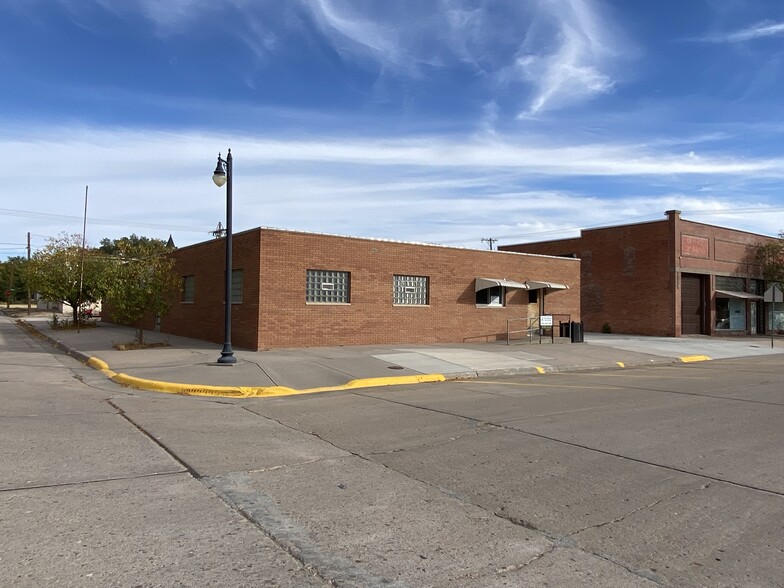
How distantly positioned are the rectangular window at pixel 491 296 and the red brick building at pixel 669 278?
46.2ft

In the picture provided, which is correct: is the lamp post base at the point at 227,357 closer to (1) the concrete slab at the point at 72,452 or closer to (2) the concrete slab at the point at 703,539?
(1) the concrete slab at the point at 72,452

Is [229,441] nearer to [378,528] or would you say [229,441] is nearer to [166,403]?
[378,528]

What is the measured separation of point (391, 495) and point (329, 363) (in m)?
10.5

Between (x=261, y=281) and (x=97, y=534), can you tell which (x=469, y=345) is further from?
(x=97, y=534)

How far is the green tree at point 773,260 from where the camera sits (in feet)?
126

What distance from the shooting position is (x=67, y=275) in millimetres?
31828

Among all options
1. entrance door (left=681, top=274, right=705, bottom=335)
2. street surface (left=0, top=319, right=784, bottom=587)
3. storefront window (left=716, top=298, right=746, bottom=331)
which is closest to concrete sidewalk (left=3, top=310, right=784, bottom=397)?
street surface (left=0, top=319, right=784, bottom=587)

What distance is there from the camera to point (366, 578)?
371 cm

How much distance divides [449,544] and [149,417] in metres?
6.17

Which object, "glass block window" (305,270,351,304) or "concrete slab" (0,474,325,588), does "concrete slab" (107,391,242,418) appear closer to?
"concrete slab" (0,474,325,588)

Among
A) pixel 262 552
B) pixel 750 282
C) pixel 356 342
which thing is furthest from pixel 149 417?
pixel 750 282

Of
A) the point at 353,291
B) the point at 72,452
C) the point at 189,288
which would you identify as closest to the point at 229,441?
the point at 72,452

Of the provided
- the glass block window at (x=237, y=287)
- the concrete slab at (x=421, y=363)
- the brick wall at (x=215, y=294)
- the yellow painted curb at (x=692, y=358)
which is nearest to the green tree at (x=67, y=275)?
the brick wall at (x=215, y=294)

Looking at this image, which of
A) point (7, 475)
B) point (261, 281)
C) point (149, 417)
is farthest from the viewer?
point (261, 281)
